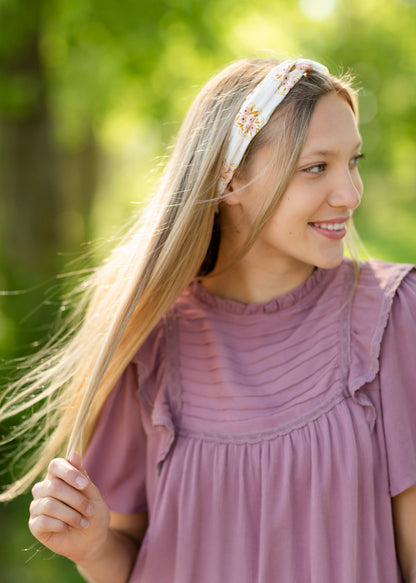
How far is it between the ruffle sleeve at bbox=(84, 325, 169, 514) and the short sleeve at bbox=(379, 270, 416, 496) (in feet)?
2.40

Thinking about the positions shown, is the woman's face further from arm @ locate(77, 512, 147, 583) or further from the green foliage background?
the green foliage background

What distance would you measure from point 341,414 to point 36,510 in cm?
86

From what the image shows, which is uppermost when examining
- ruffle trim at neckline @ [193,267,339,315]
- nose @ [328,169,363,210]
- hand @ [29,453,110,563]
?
nose @ [328,169,363,210]

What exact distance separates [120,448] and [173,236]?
0.73 meters

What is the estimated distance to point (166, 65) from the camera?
26.1ft

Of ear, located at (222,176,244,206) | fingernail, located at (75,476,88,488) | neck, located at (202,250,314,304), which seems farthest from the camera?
neck, located at (202,250,314,304)

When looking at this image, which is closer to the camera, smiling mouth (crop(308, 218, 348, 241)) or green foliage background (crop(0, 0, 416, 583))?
smiling mouth (crop(308, 218, 348, 241))

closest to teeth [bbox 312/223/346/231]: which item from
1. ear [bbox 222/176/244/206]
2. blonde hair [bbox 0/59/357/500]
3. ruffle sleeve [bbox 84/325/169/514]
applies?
blonde hair [bbox 0/59/357/500]

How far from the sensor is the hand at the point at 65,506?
73.5 inches

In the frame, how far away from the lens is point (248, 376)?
214 cm

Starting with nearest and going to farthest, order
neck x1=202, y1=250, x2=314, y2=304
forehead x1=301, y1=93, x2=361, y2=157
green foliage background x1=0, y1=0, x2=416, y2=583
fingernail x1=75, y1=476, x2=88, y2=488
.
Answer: fingernail x1=75, y1=476, x2=88, y2=488 < forehead x1=301, y1=93, x2=361, y2=157 < neck x1=202, y1=250, x2=314, y2=304 < green foliage background x1=0, y1=0, x2=416, y2=583

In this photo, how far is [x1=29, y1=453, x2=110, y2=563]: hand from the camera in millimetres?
1867

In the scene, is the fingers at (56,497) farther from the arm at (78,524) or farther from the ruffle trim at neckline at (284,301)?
the ruffle trim at neckline at (284,301)

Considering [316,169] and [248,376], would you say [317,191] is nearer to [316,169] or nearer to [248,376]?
[316,169]
